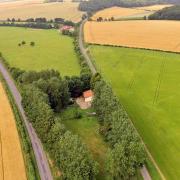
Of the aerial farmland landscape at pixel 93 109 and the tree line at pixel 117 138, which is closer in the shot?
the tree line at pixel 117 138

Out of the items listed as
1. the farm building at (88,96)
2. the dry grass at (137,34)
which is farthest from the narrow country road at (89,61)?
the farm building at (88,96)

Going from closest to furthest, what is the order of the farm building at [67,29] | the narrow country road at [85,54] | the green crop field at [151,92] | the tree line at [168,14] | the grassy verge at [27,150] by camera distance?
the grassy verge at [27,150]
the green crop field at [151,92]
the narrow country road at [85,54]
the farm building at [67,29]
the tree line at [168,14]

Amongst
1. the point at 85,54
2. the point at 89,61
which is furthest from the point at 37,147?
the point at 85,54

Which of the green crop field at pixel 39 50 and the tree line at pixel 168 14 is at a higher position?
the tree line at pixel 168 14

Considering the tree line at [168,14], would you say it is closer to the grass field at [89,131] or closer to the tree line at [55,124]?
the tree line at [55,124]

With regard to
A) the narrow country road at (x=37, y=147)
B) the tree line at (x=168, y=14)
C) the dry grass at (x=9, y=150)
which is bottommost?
the narrow country road at (x=37, y=147)

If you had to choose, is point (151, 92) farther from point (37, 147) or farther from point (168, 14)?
point (168, 14)

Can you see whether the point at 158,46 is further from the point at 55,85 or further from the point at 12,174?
the point at 12,174
